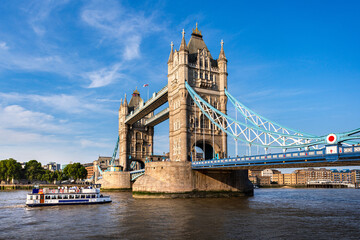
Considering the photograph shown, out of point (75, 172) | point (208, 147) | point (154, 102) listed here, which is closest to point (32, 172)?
point (75, 172)

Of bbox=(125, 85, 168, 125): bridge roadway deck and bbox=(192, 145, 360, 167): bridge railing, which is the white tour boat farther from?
bbox=(125, 85, 168, 125): bridge roadway deck

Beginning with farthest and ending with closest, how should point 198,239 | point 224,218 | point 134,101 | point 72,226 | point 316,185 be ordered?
point 316,185 < point 134,101 < point 224,218 < point 72,226 < point 198,239

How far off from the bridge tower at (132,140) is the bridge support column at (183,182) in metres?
38.7

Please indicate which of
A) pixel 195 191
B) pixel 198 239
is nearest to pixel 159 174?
pixel 195 191

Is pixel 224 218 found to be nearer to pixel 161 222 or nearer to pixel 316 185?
pixel 161 222

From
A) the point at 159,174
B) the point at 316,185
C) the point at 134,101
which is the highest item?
the point at 134,101

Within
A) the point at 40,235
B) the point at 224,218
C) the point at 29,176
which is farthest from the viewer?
the point at 29,176

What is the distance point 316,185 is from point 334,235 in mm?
149732

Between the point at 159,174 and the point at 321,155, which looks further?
the point at 159,174

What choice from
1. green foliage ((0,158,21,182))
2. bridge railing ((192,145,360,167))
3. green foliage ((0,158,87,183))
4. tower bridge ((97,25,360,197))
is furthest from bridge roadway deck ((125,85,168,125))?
green foliage ((0,158,21,182))

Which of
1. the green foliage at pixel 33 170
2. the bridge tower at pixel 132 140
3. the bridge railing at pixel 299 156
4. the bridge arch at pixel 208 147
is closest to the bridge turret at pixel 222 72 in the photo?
the bridge arch at pixel 208 147

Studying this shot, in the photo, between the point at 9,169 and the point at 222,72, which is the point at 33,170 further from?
the point at 222,72

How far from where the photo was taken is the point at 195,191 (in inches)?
1938

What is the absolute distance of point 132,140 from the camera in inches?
3615
